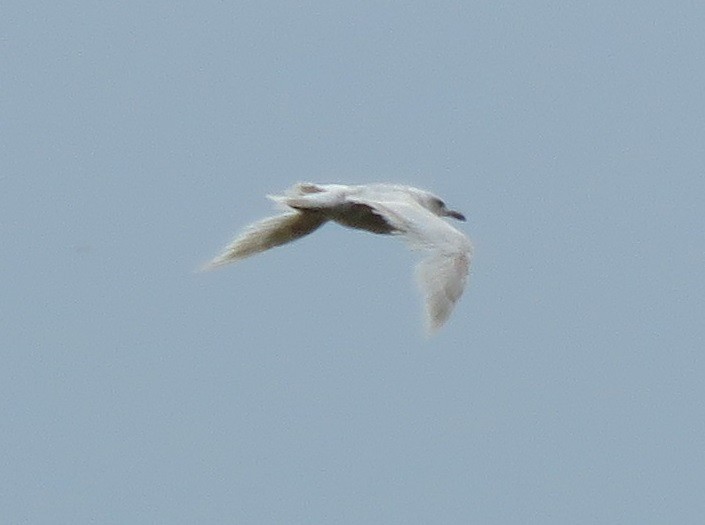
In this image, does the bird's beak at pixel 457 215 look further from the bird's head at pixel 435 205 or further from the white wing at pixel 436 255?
the white wing at pixel 436 255

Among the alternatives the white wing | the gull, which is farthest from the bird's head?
the white wing

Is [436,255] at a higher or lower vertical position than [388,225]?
lower

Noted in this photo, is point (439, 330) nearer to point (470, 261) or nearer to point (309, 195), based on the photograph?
point (470, 261)

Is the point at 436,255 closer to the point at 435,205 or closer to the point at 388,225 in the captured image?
the point at 388,225

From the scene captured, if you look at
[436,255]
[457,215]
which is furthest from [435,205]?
[436,255]

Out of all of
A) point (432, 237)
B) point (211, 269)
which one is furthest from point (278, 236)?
point (432, 237)

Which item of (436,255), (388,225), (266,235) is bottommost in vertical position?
(436,255)

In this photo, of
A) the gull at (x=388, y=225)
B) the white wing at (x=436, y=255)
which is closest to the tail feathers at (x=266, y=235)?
the gull at (x=388, y=225)

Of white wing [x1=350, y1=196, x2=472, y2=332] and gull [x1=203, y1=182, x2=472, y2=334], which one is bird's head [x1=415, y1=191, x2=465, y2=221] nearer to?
gull [x1=203, y1=182, x2=472, y2=334]
